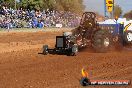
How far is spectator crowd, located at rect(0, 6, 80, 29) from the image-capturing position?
36.2 meters

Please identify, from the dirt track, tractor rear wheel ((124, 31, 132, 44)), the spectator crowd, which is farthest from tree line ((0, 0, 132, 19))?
the dirt track

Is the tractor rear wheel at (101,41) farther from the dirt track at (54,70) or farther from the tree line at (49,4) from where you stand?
the tree line at (49,4)

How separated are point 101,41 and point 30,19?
23103mm

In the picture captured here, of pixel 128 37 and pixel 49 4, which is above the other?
pixel 128 37

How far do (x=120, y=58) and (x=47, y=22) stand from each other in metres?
29.5

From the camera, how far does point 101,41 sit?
17125 millimetres

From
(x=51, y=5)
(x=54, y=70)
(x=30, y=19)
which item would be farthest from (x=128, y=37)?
(x=51, y=5)

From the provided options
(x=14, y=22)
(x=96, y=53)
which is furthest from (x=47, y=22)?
(x=96, y=53)

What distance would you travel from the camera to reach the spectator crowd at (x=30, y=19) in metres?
36.2

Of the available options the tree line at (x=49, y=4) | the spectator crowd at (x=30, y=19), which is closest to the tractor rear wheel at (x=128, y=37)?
the spectator crowd at (x=30, y=19)

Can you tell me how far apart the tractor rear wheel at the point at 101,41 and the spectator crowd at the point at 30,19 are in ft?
62.6

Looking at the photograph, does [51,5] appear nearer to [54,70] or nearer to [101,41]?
[101,41]

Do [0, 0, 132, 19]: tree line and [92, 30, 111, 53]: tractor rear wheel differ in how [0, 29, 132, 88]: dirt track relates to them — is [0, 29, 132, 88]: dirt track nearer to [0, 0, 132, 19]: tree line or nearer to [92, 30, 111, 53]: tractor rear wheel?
[92, 30, 111, 53]: tractor rear wheel

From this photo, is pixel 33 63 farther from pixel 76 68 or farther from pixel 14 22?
pixel 14 22
